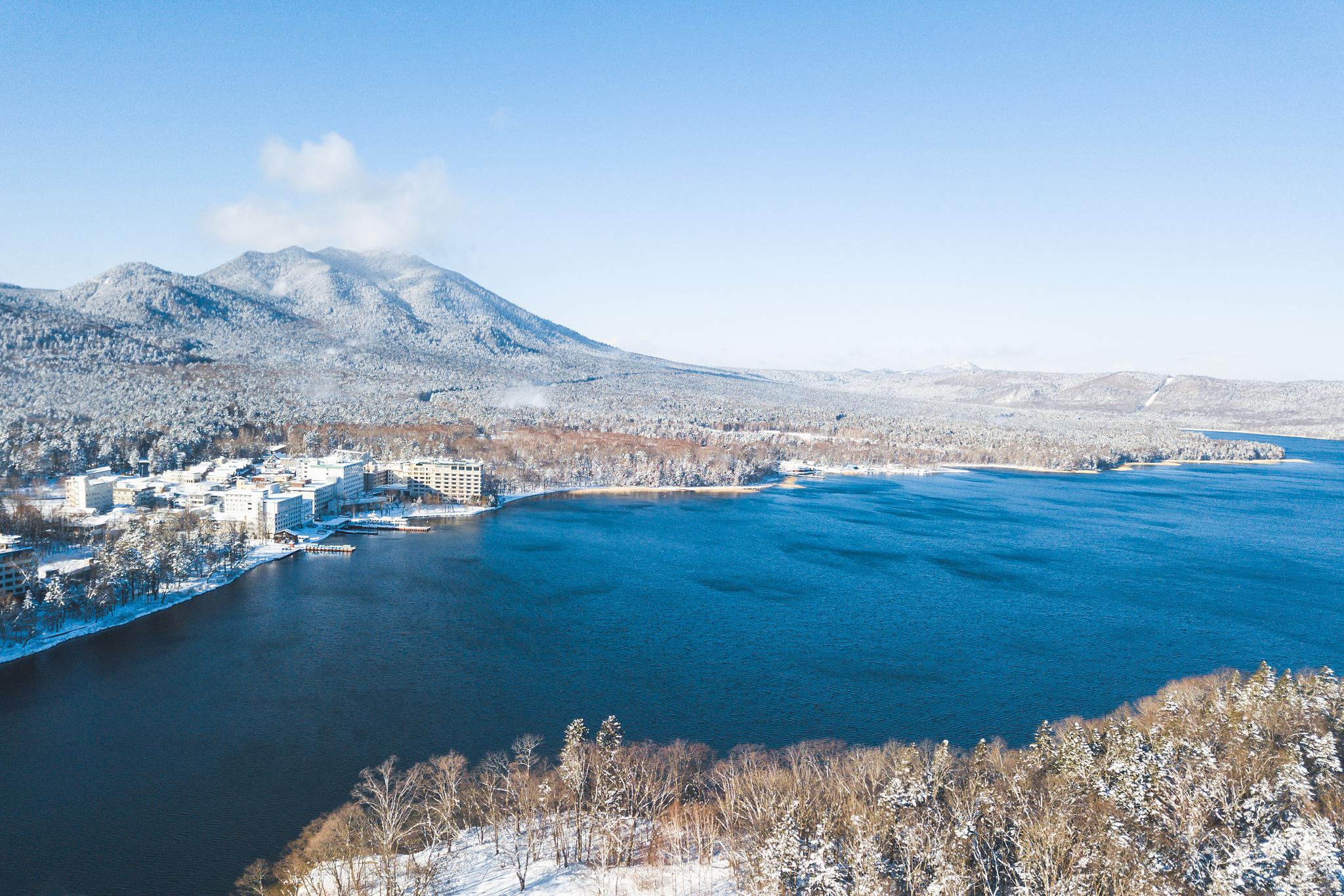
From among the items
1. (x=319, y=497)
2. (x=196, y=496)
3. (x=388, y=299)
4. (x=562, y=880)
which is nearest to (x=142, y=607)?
A: (x=196, y=496)

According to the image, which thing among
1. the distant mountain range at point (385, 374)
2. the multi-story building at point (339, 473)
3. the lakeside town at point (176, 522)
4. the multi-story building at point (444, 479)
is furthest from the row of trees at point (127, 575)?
the distant mountain range at point (385, 374)

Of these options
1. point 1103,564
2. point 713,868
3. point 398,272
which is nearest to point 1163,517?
point 1103,564

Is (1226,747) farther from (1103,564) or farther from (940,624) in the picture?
(1103,564)

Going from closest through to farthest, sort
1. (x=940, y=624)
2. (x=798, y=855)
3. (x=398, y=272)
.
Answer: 1. (x=798, y=855)
2. (x=940, y=624)
3. (x=398, y=272)

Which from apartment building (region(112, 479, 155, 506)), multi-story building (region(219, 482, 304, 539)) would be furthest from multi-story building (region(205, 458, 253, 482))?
multi-story building (region(219, 482, 304, 539))

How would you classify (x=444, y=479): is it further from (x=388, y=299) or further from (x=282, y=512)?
(x=388, y=299)

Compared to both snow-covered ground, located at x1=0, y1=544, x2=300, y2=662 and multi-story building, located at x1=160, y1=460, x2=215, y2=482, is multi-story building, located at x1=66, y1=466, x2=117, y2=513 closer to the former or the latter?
multi-story building, located at x1=160, y1=460, x2=215, y2=482

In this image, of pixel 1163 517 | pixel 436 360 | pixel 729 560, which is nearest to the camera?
pixel 729 560
